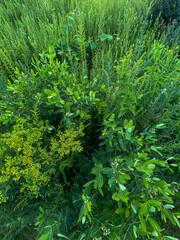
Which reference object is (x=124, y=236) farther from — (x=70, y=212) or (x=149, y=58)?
(x=149, y=58)

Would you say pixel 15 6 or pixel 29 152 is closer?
pixel 29 152

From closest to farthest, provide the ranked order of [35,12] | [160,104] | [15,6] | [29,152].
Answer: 1. [29,152]
2. [160,104]
3. [35,12]
4. [15,6]

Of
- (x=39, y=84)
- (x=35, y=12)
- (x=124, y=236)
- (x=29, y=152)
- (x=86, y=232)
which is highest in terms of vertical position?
(x=35, y=12)

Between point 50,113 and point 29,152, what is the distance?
13.6 inches

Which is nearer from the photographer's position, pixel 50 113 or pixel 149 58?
pixel 50 113

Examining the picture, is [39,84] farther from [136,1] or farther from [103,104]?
[136,1]

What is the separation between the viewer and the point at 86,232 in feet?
3.29

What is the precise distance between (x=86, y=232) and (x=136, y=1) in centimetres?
360

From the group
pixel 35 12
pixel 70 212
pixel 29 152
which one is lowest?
pixel 70 212

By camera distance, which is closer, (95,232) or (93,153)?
(95,232)

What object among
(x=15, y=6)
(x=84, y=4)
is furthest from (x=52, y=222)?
(x=15, y=6)

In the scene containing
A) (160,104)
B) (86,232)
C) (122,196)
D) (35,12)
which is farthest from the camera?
(35,12)

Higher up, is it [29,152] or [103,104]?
[103,104]

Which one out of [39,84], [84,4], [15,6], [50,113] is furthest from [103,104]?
[15,6]
